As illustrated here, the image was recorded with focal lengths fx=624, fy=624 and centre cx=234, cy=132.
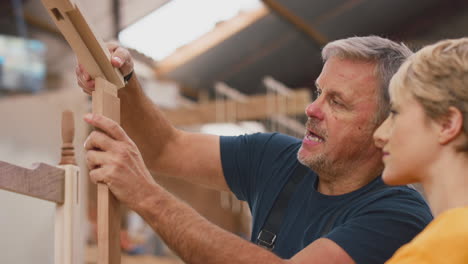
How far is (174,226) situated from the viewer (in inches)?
59.5

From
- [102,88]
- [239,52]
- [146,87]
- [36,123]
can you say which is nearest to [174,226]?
[102,88]

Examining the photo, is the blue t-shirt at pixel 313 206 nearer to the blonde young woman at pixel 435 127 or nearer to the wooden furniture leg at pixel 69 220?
the blonde young woman at pixel 435 127

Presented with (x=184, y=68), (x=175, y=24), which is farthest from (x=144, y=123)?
(x=184, y=68)


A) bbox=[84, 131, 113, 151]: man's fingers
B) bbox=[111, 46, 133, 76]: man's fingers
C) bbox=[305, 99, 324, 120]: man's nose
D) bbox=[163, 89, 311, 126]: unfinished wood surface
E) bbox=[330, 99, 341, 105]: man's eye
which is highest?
bbox=[163, 89, 311, 126]: unfinished wood surface

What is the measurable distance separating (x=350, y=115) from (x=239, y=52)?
7.25m

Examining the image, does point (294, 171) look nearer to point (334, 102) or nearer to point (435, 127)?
point (334, 102)

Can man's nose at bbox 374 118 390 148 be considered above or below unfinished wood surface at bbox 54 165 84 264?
above

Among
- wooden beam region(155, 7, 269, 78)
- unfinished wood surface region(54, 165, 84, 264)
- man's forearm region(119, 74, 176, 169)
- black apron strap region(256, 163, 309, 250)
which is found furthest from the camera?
wooden beam region(155, 7, 269, 78)

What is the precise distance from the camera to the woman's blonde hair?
128cm

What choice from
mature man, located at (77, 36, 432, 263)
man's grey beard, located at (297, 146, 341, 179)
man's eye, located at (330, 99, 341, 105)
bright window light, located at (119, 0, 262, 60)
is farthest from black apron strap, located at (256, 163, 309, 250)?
bright window light, located at (119, 0, 262, 60)

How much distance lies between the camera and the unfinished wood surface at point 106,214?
139cm

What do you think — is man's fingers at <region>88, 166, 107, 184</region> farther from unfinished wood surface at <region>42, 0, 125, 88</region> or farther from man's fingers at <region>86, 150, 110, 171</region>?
unfinished wood surface at <region>42, 0, 125, 88</region>

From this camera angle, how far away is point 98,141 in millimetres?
1386

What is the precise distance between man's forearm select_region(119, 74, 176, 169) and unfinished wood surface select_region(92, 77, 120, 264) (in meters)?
0.53
